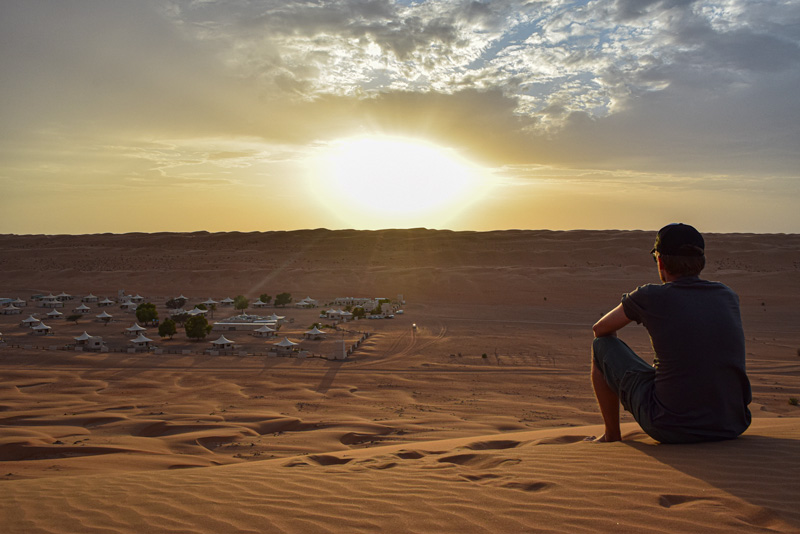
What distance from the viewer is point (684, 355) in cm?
395

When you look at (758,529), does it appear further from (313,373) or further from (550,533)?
(313,373)

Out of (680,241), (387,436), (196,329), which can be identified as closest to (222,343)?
(196,329)

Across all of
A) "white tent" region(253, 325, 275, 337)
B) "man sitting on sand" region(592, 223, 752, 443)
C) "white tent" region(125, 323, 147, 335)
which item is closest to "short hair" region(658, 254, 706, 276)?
"man sitting on sand" region(592, 223, 752, 443)

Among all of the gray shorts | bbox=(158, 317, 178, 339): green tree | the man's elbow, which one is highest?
the man's elbow

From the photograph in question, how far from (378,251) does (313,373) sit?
231 feet

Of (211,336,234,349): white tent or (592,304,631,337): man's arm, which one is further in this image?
(211,336,234,349): white tent

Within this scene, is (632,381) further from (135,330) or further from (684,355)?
(135,330)

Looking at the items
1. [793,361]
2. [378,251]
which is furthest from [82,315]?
[378,251]

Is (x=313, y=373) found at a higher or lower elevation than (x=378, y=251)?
lower

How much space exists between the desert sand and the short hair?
1297 mm

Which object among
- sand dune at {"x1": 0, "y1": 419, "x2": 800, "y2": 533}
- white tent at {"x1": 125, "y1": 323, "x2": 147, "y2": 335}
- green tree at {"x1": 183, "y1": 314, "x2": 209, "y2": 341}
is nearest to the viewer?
sand dune at {"x1": 0, "y1": 419, "x2": 800, "y2": 533}

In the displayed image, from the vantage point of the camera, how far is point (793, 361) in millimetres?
22781

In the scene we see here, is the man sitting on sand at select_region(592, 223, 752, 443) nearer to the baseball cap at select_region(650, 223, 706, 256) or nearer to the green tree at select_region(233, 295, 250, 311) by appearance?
the baseball cap at select_region(650, 223, 706, 256)

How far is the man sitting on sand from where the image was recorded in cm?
392
